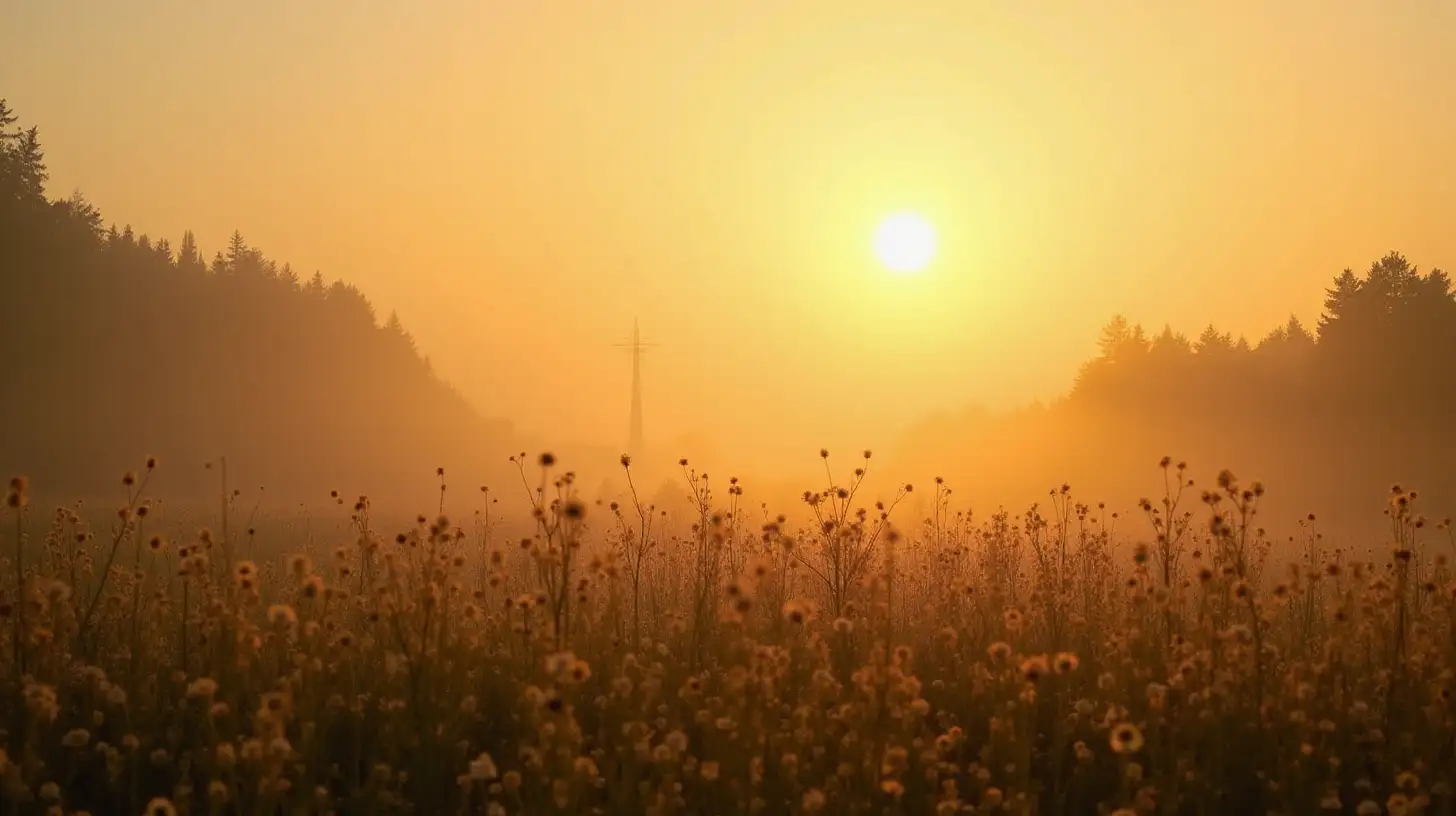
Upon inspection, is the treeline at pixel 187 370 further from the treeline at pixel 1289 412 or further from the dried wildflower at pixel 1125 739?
the dried wildflower at pixel 1125 739

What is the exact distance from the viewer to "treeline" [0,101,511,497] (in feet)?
157

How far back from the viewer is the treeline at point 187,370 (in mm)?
48000

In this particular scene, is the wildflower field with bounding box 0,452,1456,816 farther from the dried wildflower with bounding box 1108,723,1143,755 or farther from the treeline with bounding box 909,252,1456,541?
the treeline with bounding box 909,252,1456,541

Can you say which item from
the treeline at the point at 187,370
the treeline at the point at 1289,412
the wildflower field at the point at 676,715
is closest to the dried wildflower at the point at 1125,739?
the wildflower field at the point at 676,715

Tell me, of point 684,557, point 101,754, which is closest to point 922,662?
point 101,754

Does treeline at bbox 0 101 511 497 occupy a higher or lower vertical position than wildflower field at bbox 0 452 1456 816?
higher

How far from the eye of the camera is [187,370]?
59750mm

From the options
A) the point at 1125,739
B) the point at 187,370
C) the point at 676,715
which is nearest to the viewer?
the point at 1125,739

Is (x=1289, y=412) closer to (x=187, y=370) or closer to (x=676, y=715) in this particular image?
(x=676, y=715)

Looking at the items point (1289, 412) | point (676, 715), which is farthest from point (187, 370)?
point (676, 715)

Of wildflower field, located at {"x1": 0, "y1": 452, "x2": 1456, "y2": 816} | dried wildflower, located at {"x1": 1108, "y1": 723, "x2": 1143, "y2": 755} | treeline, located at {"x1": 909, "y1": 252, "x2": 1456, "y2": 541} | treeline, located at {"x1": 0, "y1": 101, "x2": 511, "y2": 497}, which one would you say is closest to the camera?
dried wildflower, located at {"x1": 1108, "y1": 723, "x2": 1143, "y2": 755}

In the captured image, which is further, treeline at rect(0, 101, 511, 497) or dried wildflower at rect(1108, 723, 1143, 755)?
treeline at rect(0, 101, 511, 497)

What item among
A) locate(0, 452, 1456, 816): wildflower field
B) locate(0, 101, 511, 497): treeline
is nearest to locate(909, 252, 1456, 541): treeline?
locate(0, 452, 1456, 816): wildflower field

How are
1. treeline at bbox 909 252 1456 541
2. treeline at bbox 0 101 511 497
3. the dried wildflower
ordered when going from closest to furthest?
the dried wildflower → treeline at bbox 909 252 1456 541 → treeline at bbox 0 101 511 497
